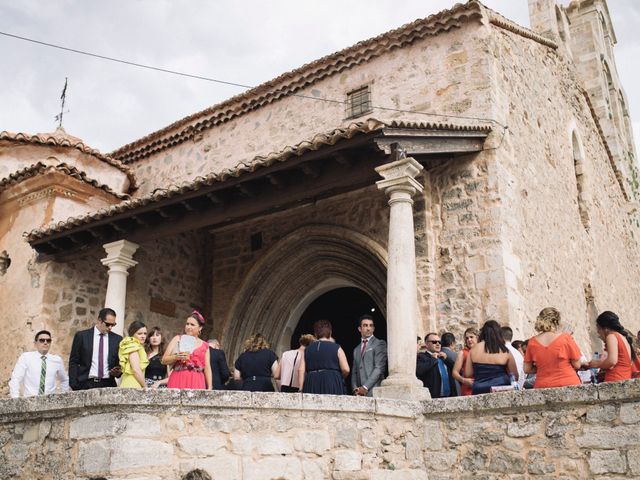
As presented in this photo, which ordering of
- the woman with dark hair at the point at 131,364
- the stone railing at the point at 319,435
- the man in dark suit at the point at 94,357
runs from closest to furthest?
1. the stone railing at the point at 319,435
2. the woman with dark hair at the point at 131,364
3. the man in dark suit at the point at 94,357

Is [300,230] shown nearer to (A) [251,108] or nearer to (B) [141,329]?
(A) [251,108]

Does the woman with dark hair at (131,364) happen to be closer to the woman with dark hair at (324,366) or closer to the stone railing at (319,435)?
the stone railing at (319,435)

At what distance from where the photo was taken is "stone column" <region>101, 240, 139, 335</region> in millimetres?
8828

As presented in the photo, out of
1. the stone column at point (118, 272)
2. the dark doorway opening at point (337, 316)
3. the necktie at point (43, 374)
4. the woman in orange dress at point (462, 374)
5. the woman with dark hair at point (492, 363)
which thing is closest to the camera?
the woman with dark hair at point (492, 363)

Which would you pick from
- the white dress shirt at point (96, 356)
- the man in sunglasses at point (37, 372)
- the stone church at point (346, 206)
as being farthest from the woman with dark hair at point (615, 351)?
the man in sunglasses at point (37, 372)

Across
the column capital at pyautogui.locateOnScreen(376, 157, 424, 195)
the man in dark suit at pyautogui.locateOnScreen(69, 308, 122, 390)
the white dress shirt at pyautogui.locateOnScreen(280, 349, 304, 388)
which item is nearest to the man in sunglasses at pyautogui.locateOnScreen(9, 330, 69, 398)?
the man in dark suit at pyautogui.locateOnScreen(69, 308, 122, 390)

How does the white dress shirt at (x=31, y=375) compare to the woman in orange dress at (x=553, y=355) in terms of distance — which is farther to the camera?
the white dress shirt at (x=31, y=375)

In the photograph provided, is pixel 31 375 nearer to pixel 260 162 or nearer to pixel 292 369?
pixel 292 369

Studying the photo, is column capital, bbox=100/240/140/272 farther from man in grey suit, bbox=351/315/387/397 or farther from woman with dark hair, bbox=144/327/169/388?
man in grey suit, bbox=351/315/387/397

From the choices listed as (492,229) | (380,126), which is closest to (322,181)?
(380,126)

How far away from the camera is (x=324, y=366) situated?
19.2 feet

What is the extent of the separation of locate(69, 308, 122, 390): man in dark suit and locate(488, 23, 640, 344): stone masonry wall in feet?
14.0

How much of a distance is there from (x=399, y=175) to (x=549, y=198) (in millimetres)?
4148

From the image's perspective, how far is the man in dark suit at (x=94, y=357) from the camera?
5766 mm
